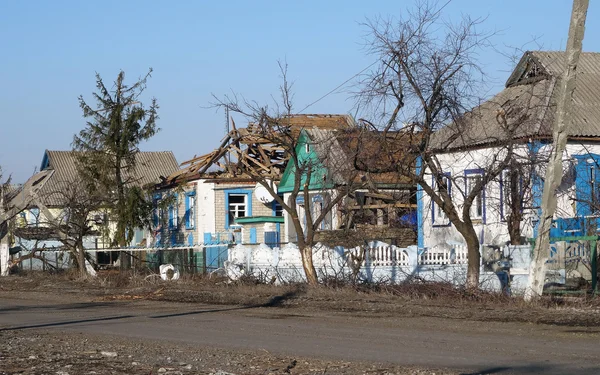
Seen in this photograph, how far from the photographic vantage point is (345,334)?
14156 millimetres

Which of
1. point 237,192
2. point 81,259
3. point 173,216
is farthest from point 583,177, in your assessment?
point 173,216

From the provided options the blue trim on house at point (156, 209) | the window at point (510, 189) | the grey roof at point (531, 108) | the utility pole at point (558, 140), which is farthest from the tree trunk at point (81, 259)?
the utility pole at point (558, 140)

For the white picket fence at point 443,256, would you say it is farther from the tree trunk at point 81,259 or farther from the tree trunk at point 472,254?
the tree trunk at point 81,259

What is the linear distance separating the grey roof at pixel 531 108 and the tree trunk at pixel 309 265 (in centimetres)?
411

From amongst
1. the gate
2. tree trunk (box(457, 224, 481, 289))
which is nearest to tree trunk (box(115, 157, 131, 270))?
tree trunk (box(457, 224, 481, 289))

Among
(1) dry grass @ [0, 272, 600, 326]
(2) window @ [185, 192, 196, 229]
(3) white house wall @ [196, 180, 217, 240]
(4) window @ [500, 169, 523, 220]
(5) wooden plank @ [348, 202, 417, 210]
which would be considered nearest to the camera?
(1) dry grass @ [0, 272, 600, 326]

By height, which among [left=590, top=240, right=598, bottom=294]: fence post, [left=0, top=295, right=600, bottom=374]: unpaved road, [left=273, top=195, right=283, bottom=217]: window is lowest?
[left=0, top=295, right=600, bottom=374]: unpaved road

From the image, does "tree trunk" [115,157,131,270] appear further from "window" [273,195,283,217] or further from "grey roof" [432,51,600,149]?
"grey roof" [432,51,600,149]

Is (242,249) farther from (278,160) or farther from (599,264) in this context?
(278,160)

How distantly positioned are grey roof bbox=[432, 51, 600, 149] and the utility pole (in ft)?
6.78

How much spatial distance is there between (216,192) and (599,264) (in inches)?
837

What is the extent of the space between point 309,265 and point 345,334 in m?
8.18

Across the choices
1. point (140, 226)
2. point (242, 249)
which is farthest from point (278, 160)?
point (242, 249)

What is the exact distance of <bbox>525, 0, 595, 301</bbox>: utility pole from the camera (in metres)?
16.8
